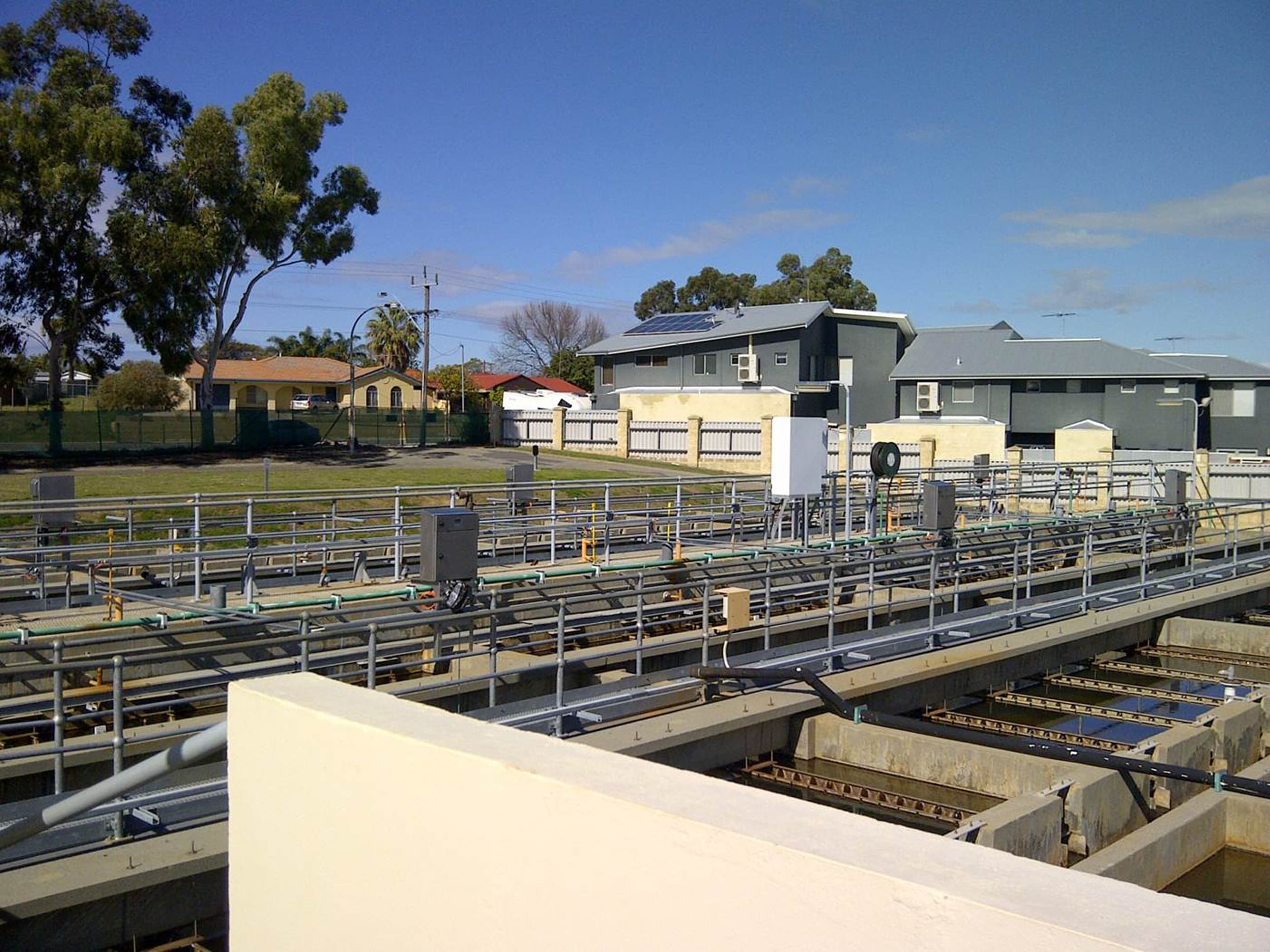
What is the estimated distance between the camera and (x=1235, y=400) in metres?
53.1

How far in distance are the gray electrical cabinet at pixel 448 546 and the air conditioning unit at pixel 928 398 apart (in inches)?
1719

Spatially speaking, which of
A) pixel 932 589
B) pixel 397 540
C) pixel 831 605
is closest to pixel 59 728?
pixel 831 605

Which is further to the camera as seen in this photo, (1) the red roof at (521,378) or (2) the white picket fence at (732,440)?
(1) the red roof at (521,378)

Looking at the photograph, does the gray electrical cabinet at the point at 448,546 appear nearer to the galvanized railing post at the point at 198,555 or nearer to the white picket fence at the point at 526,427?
the galvanized railing post at the point at 198,555

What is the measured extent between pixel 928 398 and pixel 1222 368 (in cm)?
1395

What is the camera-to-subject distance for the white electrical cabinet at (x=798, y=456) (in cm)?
1722

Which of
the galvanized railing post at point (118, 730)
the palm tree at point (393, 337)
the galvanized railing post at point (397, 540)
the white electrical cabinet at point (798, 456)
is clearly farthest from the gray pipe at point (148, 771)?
the palm tree at point (393, 337)

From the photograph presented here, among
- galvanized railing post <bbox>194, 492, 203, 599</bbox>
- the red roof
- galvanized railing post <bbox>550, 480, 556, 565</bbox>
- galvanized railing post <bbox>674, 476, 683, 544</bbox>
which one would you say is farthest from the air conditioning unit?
the red roof

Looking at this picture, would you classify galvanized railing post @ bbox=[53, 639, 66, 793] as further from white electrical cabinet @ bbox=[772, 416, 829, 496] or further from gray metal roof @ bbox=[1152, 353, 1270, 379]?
gray metal roof @ bbox=[1152, 353, 1270, 379]

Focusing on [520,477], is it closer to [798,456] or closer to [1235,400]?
[798,456]

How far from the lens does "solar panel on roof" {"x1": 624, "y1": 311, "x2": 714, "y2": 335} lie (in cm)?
5709

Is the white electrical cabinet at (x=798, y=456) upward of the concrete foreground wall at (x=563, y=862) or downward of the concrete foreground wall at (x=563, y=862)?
upward

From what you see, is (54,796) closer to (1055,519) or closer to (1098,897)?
(1098,897)

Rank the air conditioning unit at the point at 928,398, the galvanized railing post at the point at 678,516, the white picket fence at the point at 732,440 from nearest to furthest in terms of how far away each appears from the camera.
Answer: the galvanized railing post at the point at 678,516 → the white picket fence at the point at 732,440 → the air conditioning unit at the point at 928,398
